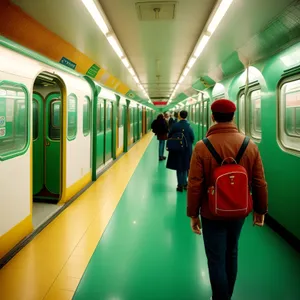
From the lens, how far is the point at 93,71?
5859mm

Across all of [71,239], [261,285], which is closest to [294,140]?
[261,285]

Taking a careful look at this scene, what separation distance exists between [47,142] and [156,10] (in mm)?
3012

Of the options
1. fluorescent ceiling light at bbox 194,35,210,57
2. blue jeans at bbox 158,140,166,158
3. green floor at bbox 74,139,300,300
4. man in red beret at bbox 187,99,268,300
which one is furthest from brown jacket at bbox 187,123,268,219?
blue jeans at bbox 158,140,166,158

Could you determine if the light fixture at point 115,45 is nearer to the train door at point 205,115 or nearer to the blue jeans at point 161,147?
the blue jeans at point 161,147

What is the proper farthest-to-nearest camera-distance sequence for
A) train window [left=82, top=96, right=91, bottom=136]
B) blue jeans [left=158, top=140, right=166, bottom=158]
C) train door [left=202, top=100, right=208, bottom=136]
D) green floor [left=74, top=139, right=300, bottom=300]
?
train door [left=202, top=100, right=208, bottom=136] → blue jeans [left=158, top=140, right=166, bottom=158] → train window [left=82, top=96, right=91, bottom=136] → green floor [left=74, top=139, right=300, bottom=300]

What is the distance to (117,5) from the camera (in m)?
2.97

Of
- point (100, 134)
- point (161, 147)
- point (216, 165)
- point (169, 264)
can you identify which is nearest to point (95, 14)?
point (216, 165)

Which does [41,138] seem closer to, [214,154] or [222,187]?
[214,154]

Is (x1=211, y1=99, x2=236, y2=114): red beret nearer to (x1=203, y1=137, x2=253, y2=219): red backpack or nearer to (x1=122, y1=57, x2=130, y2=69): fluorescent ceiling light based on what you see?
(x1=203, y1=137, x2=253, y2=219): red backpack

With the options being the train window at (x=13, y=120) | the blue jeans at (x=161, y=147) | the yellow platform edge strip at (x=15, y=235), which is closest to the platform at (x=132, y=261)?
the yellow platform edge strip at (x=15, y=235)

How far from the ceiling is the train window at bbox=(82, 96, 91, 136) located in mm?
938

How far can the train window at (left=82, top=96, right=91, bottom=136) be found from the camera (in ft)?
17.9

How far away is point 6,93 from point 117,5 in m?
1.63

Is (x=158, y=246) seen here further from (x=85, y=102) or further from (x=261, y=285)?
(x=85, y=102)
